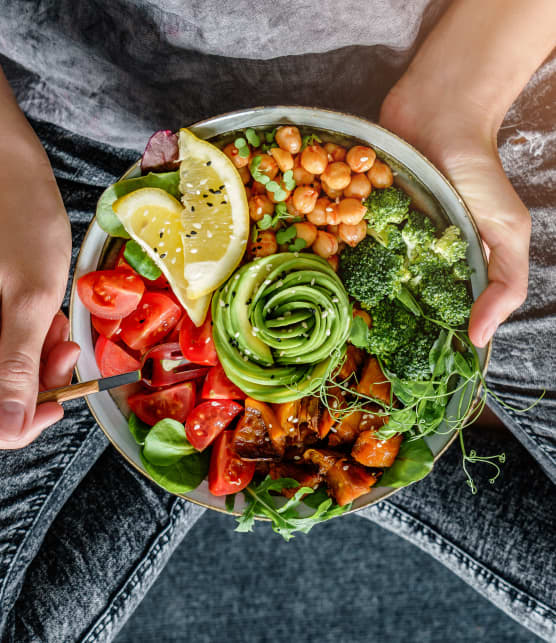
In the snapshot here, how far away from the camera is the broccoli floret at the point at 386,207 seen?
3.87 feet

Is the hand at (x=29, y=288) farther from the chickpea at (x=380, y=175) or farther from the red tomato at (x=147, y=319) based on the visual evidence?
the chickpea at (x=380, y=175)

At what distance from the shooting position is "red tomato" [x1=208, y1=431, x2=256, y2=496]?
1231 mm

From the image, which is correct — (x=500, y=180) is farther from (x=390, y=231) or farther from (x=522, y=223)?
(x=390, y=231)

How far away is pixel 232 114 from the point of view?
1139 millimetres

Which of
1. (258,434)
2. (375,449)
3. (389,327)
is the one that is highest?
(389,327)

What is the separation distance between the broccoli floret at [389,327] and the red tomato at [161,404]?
48 cm

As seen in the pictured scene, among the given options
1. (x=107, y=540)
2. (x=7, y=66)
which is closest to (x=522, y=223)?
(x=7, y=66)

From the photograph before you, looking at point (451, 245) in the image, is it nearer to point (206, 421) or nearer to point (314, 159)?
point (314, 159)

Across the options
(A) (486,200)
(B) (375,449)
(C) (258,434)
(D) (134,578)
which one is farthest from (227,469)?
(A) (486,200)

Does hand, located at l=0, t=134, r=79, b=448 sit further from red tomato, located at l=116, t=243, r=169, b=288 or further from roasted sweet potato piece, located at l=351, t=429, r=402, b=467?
roasted sweet potato piece, located at l=351, t=429, r=402, b=467

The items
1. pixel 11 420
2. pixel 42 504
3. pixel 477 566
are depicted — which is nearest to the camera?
pixel 11 420

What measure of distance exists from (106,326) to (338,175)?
0.65 meters

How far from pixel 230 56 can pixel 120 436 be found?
0.90 m

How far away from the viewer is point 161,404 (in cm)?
131
